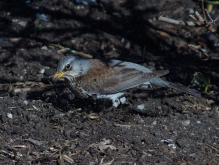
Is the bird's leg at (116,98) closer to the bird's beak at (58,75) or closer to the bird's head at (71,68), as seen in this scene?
the bird's head at (71,68)

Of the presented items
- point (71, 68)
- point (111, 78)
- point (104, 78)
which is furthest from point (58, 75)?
point (111, 78)

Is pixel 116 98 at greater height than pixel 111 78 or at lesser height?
lesser

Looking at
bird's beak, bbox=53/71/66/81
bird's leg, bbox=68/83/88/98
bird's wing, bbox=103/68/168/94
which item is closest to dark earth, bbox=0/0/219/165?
bird's leg, bbox=68/83/88/98

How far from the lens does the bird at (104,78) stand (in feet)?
28.1

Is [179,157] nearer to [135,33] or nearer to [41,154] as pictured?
[41,154]

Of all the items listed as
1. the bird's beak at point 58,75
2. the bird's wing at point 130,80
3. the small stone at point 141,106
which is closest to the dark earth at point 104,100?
the small stone at point 141,106

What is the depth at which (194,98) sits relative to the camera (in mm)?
8875

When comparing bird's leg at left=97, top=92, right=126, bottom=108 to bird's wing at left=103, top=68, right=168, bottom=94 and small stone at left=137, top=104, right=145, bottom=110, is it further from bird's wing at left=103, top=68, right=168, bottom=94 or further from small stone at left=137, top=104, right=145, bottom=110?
small stone at left=137, top=104, right=145, bottom=110

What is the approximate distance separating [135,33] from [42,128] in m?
3.69

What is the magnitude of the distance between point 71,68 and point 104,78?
0.59 meters

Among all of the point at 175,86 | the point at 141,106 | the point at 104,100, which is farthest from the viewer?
the point at 104,100

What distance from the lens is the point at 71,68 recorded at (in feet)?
28.2

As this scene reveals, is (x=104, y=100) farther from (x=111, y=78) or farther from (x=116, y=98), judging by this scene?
(x=111, y=78)

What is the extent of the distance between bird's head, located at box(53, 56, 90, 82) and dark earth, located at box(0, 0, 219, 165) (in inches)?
16.9
